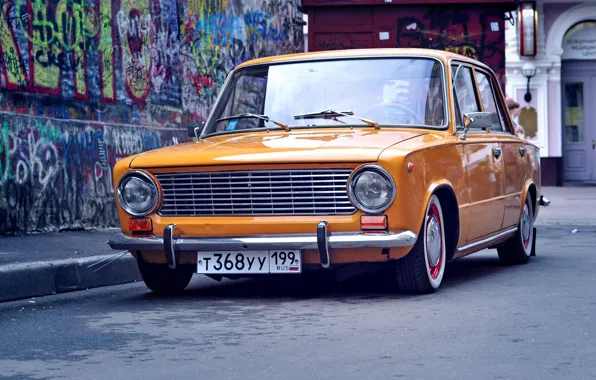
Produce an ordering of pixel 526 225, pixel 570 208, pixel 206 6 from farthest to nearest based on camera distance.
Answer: pixel 570 208 → pixel 206 6 → pixel 526 225

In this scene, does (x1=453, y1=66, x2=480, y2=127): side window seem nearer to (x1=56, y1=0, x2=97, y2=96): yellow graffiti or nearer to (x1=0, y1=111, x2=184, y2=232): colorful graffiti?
(x1=0, y1=111, x2=184, y2=232): colorful graffiti

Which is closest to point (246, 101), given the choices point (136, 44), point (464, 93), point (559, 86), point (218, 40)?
point (464, 93)

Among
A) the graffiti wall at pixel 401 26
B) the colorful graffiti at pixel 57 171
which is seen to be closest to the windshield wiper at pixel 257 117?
the colorful graffiti at pixel 57 171

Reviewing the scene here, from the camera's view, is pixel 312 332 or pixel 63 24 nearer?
pixel 312 332

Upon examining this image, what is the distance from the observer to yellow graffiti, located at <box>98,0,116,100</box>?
12.7 meters

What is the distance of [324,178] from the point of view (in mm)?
6887

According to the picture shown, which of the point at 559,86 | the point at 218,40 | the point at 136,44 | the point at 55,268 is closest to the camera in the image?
the point at 55,268

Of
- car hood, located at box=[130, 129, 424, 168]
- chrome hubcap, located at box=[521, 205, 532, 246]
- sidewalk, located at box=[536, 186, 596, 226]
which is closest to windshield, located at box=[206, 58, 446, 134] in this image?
car hood, located at box=[130, 129, 424, 168]

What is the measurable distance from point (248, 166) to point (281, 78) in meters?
1.43

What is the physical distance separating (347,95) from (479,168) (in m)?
1.06

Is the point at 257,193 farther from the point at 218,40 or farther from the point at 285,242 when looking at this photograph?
the point at 218,40

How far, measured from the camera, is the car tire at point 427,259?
706 cm

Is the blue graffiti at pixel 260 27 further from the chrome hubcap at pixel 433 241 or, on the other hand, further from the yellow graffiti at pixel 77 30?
the chrome hubcap at pixel 433 241

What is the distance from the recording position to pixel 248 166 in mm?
7012
